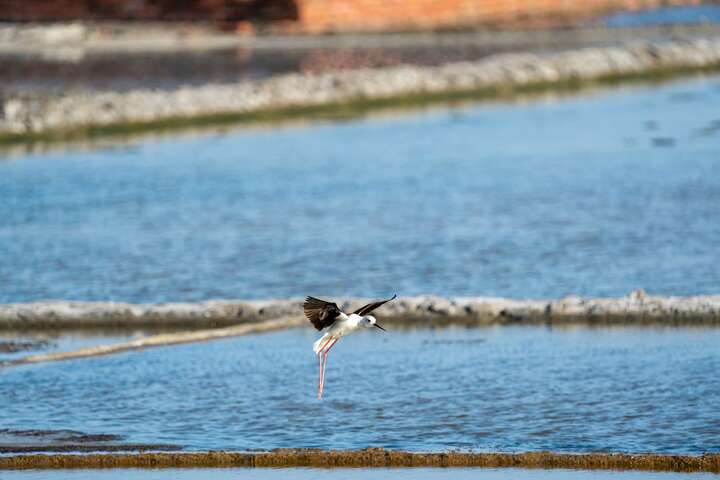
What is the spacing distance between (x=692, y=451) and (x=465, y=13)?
37197mm

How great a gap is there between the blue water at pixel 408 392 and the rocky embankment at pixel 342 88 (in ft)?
48.8

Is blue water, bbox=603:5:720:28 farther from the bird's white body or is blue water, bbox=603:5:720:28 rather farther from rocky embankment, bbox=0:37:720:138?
the bird's white body

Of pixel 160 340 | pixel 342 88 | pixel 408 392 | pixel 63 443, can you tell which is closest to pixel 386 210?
pixel 160 340

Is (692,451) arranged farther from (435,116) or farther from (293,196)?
(435,116)

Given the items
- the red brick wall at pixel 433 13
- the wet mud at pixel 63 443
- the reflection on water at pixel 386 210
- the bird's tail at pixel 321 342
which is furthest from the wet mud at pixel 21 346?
the red brick wall at pixel 433 13

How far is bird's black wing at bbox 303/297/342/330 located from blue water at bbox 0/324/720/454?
3.70 ft

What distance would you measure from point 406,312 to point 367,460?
4.42 m

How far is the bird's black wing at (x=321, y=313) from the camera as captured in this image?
8.41 meters

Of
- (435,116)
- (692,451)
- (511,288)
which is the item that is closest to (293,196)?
(511,288)

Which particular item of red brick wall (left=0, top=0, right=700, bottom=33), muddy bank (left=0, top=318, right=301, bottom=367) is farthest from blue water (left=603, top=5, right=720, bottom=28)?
muddy bank (left=0, top=318, right=301, bottom=367)

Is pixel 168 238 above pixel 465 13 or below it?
below

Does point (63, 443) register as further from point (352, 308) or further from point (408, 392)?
point (352, 308)

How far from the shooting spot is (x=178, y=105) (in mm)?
28031

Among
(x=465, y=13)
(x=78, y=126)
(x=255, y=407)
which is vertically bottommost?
(x=255, y=407)
